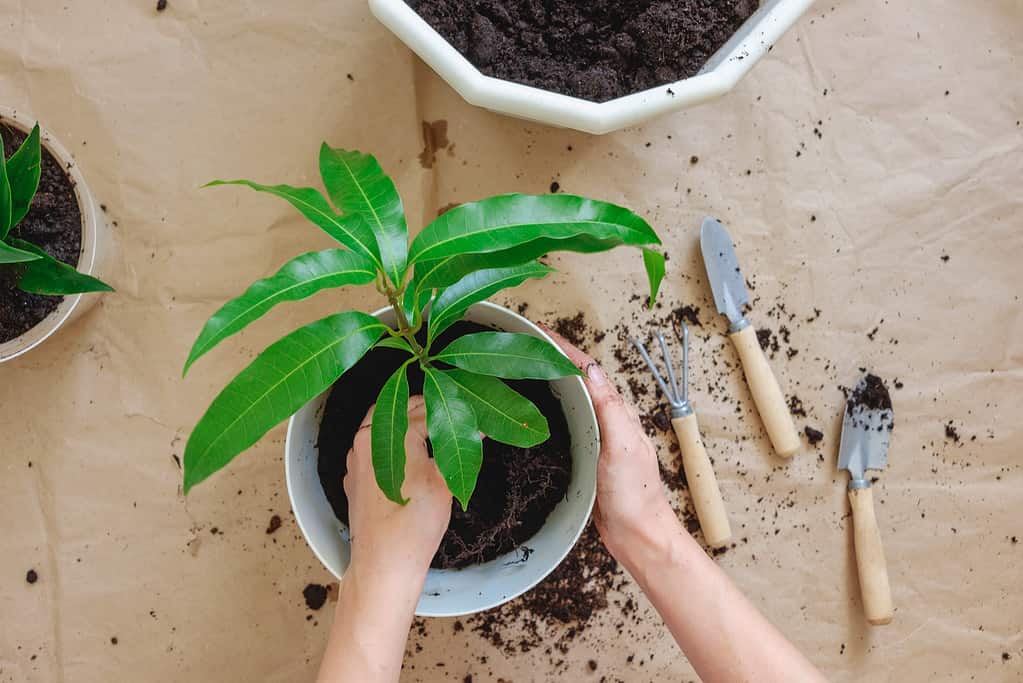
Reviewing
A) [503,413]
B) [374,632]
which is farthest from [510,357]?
[374,632]

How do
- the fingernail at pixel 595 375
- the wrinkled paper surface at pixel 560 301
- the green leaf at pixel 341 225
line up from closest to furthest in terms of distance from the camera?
the green leaf at pixel 341 225
the fingernail at pixel 595 375
the wrinkled paper surface at pixel 560 301

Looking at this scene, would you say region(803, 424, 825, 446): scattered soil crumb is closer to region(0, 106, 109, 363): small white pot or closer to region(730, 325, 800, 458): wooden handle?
region(730, 325, 800, 458): wooden handle

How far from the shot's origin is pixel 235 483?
1090 mm

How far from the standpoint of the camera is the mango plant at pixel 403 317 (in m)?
0.59

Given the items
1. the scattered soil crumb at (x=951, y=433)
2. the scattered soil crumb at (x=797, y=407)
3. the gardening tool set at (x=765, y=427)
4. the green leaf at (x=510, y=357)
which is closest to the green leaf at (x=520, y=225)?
the green leaf at (x=510, y=357)

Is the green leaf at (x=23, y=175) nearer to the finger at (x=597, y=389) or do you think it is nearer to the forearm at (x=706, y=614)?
the finger at (x=597, y=389)

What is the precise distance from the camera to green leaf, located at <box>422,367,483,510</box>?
692mm

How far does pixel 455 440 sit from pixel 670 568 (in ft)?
1.39

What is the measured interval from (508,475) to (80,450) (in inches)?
23.9

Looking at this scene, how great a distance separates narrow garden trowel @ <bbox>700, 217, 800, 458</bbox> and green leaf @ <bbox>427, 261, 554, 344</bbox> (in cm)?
43

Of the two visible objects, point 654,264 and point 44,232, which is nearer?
point 654,264

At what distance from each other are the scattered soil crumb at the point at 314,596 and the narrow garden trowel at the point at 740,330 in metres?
0.66

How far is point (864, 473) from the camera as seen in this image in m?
1.13

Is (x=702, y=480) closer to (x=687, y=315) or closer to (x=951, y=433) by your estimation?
(x=687, y=315)
